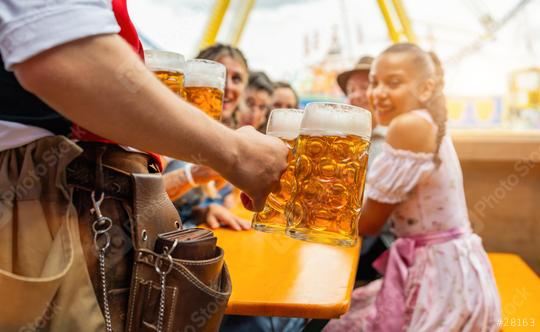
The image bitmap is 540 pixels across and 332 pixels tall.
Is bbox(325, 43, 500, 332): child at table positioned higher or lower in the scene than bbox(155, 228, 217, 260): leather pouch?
lower

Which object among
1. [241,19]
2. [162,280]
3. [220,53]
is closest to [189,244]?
[162,280]

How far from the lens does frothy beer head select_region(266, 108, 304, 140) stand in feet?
3.39

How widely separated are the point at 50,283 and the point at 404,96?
1544mm

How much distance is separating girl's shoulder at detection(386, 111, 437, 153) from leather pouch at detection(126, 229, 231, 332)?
1.13 meters

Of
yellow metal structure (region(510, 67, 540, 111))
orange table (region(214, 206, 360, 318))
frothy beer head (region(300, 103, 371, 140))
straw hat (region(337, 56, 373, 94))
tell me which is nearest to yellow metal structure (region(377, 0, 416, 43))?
yellow metal structure (region(510, 67, 540, 111))

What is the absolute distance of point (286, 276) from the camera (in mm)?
1347

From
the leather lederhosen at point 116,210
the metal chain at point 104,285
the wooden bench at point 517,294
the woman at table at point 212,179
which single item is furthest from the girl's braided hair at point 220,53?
the metal chain at point 104,285

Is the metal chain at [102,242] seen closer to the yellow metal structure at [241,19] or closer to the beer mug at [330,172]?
the beer mug at [330,172]

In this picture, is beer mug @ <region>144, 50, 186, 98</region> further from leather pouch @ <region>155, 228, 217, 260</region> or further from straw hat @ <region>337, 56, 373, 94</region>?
straw hat @ <region>337, 56, 373, 94</region>

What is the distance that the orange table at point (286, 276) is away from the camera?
113 centimetres

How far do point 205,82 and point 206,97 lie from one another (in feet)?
0.12

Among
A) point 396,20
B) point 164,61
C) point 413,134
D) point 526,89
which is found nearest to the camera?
point 164,61

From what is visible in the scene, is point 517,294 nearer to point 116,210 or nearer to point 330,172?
point 330,172

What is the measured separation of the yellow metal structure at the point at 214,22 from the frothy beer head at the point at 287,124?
3.66 metres
